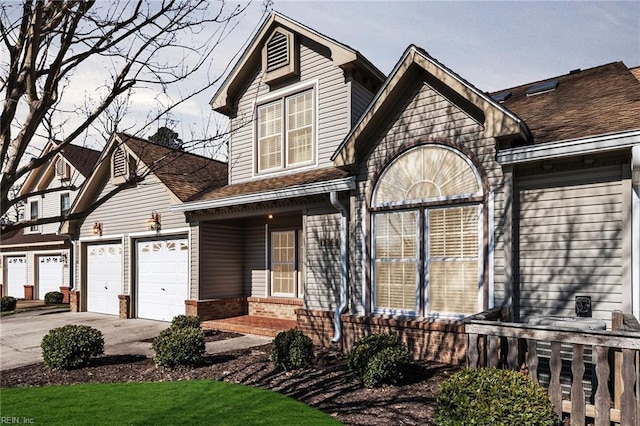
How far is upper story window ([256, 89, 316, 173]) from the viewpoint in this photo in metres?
11.9

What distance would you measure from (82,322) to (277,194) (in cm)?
895

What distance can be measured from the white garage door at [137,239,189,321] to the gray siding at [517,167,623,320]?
32.6 ft

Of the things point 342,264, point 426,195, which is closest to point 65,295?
point 342,264

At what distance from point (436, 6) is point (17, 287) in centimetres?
2594

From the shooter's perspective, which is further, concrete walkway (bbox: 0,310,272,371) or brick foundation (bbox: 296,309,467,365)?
concrete walkway (bbox: 0,310,272,371)

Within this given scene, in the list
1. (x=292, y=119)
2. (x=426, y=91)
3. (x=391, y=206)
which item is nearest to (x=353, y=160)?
(x=391, y=206)

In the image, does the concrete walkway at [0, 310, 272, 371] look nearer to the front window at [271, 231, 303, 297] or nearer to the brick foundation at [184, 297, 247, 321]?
the brick foundation at [184, 297, 247, 321]

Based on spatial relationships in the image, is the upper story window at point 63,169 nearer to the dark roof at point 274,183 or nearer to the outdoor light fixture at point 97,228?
the outdoor light fixture at point 97,228

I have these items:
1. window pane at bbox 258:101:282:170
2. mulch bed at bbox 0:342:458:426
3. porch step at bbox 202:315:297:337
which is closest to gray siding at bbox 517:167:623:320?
mulch bed at bbox 0:342:458:426

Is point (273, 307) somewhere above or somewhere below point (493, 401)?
below

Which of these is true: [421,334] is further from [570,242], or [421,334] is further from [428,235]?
[570,242]

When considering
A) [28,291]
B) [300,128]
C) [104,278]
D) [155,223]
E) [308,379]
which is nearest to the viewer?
[308,379]

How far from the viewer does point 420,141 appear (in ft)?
27.2

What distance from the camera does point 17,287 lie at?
23.2 meters
